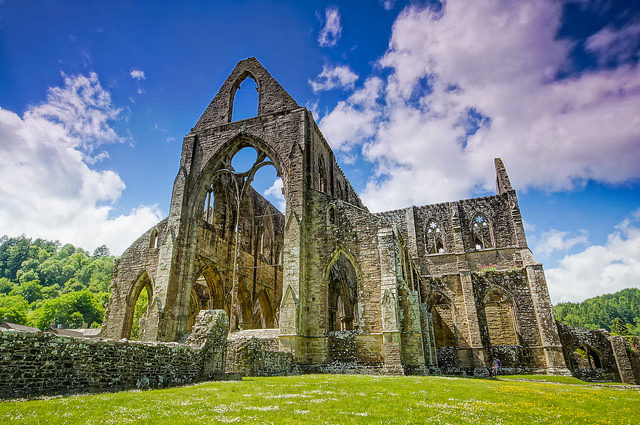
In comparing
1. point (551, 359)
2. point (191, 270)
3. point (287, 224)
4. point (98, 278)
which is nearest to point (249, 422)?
point (287, 224)

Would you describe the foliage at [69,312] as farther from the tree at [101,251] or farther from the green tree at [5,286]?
the tree at [101,251]

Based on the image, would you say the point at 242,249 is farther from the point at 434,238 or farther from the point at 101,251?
the point at 101,251

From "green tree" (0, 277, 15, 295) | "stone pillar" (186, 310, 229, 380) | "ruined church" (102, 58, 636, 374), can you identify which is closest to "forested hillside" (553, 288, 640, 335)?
"ruined church" (102, 58, 636, 374)

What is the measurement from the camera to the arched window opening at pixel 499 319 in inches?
1050

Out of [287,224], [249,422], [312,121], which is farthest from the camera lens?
[312,121]

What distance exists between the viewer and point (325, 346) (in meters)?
16.3

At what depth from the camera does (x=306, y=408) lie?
611 cm

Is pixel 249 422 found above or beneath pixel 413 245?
beneath

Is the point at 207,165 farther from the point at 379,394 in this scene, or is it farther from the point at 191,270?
the point at 379,394

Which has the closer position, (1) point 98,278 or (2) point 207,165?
(2) point 207,165

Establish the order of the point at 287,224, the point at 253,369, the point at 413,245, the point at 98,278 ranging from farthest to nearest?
the point at 98,278 < the point at 413,245 < the point at 287,224 < the point at 253,369

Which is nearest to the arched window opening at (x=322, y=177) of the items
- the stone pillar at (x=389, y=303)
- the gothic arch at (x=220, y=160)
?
the gothic arch at (x=220, y=160)

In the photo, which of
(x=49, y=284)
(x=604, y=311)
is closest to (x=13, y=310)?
(x=49, y=284)

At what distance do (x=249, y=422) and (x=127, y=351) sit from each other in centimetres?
426
